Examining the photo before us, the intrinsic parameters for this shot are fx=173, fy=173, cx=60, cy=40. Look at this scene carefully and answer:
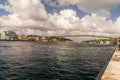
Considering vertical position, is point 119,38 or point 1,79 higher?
point 119,38

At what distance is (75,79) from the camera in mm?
24969

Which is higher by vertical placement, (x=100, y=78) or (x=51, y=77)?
(x=100, y=78)

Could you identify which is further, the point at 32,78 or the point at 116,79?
the point at 32,78

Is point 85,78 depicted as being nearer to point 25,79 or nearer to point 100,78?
point 25,79

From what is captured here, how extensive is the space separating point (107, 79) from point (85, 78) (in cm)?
1411

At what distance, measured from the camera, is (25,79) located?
24.2 m

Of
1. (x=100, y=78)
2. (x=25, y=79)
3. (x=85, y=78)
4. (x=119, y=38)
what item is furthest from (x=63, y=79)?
(x=119, y=38)

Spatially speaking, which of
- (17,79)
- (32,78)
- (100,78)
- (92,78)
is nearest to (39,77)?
(32,78)

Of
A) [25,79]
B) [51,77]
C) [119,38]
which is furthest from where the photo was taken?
[119,38]

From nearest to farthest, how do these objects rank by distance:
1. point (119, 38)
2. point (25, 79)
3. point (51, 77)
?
point (25, 79) → point (51, 77) → point (119, 38)

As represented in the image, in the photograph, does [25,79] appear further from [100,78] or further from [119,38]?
[119,38]

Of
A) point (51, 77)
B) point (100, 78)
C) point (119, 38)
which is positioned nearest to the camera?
point (100, 78)

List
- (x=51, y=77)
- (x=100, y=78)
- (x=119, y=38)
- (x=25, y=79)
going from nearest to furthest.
A: (x=100, y=78)
(x=25, y=79)
(x=51, y=77)
(x=119, y=38)

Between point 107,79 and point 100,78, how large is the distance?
489 millimetres
